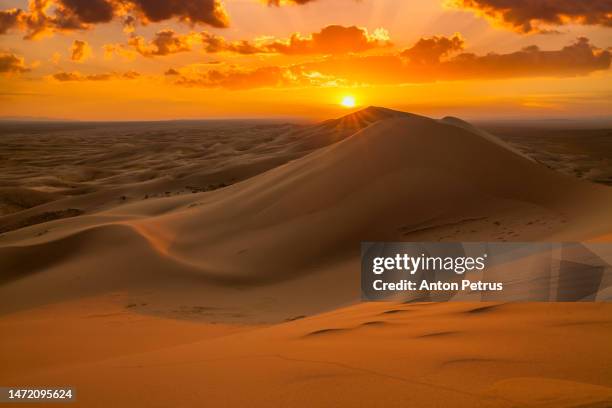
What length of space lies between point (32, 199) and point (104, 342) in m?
19.9

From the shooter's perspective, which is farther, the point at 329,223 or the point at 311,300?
the point at 329,223

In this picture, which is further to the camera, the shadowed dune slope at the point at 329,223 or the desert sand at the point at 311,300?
the shadowed dune slope at the point at 329,223

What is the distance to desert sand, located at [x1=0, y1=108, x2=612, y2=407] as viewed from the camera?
A: 235 centimetres

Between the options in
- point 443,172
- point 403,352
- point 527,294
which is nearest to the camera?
point 403,352

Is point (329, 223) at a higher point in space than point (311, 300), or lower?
higher

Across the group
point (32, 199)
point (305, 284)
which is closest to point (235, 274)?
point (305, 284)

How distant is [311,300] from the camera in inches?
263

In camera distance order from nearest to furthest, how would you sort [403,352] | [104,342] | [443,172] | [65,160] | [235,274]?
[403,352] < [104,342] < [235,274] < [443,172] < [65,160]

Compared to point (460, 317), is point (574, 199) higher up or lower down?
higher up

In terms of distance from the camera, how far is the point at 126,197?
20953mm

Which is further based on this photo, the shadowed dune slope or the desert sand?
the shadowed dune slope

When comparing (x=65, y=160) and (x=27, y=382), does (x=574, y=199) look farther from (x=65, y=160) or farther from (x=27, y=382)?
(x=65, y=160)

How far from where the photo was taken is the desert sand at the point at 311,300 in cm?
235

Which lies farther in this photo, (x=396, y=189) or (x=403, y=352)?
(x=396, y=189)
